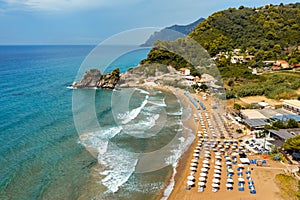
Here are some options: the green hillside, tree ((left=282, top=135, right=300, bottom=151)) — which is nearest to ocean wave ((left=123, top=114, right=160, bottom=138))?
tree ((left=282, top=135, right=300, bottom=151))

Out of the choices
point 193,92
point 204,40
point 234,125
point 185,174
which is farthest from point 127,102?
point 204,40

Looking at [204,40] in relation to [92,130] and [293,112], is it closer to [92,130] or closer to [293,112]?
[293,112]

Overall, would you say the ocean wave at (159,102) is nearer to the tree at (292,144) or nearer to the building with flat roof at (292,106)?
the building with flat roof at (292,106)

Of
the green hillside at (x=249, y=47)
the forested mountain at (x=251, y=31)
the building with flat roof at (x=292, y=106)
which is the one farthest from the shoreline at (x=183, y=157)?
the forested mountain at (x=251, y=31)

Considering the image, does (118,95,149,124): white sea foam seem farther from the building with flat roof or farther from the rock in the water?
the building with flat roof

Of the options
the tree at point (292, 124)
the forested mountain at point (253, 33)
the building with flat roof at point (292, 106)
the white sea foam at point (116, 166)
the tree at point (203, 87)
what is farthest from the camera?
the forested mountain at point (253, 33)

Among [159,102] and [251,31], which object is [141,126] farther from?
[251,31]
